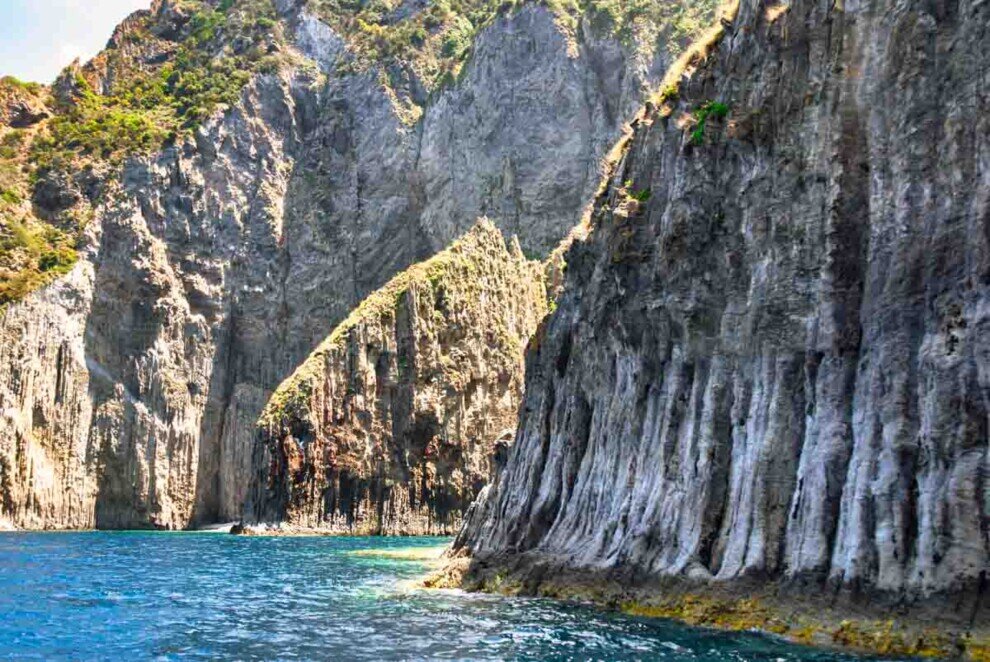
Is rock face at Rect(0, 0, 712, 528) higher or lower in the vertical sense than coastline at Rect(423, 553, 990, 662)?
higher

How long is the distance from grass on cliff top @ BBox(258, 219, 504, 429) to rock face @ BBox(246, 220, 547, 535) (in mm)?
129

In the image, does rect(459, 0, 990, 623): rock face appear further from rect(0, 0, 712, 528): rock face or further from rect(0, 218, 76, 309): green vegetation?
rect(0, 218, 76, 309): green vegetation

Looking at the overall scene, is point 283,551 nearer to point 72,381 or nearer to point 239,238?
point 72,381

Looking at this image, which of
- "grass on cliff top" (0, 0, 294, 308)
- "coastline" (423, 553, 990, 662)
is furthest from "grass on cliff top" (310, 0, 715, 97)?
"coastline" (423, 553, 990, 662)

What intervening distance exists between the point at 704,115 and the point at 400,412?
70.2 m

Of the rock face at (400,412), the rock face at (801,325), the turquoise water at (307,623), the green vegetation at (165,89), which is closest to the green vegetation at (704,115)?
the rock face at (801,325)

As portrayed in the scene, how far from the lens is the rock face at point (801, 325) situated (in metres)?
20.4

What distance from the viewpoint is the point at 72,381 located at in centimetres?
10481

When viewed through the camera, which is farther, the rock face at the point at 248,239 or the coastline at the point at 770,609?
the rock face at the point at 248,239

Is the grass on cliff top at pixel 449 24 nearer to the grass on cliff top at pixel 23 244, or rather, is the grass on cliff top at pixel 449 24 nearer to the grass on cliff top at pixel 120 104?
the grass on cliff top at pixel 120 104

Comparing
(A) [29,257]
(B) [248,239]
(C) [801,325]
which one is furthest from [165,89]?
(C) [801,325]

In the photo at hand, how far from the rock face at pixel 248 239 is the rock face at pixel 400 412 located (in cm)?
1766

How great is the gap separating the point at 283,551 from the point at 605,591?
39.2 m

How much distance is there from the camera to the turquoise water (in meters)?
21.8
